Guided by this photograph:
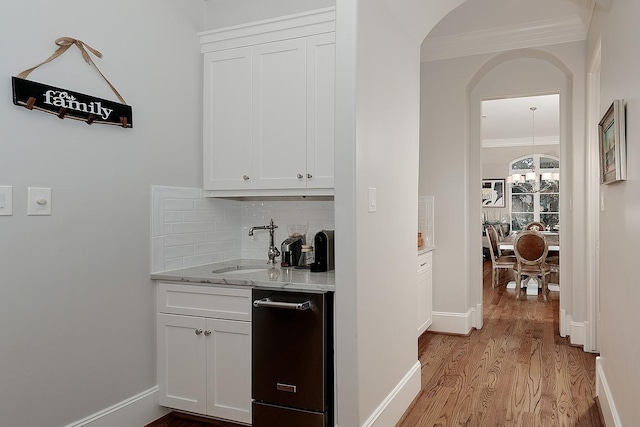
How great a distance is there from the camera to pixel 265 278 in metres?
2.50

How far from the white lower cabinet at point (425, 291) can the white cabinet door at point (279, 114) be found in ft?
5.85

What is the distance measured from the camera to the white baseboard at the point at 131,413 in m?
2.38

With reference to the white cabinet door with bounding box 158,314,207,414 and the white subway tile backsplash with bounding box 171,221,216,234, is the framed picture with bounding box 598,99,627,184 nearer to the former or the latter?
the white cabinet door with bounding box 158,314,207,414

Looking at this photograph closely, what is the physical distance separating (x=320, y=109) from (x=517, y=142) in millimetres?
9434

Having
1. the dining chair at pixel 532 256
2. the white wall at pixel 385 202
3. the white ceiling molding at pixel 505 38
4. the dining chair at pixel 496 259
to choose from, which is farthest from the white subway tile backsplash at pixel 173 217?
the dining chair at pixel 496 259

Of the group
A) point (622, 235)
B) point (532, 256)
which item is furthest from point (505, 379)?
point (532, 256)

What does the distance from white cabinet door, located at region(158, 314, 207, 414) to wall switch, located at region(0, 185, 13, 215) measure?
1032mm

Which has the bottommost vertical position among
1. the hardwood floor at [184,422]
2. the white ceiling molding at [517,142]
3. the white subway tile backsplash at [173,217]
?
the hardwood floor at [184,422]

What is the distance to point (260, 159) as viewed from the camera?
9.34ft

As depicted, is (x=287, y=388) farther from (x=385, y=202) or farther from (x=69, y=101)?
(x=69, y=101)

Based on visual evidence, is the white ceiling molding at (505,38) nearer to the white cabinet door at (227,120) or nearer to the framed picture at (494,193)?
the white cabinet door at (227,120)

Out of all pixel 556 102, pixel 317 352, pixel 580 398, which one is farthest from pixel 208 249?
pixel 556 102

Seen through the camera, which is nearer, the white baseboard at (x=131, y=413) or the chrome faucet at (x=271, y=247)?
the white baseboard at (x=131, y=413)

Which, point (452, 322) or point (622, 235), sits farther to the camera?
point (452, 322)
